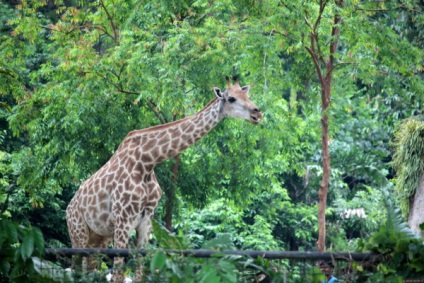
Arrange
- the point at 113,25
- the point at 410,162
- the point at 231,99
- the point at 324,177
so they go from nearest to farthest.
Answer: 1. the point at 231,99
2. the point at 410,162
3. the point at 324,177
4. the point at 113,25

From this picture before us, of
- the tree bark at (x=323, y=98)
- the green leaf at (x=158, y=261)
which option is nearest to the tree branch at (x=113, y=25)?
the tree bark at (x=323, y=98)

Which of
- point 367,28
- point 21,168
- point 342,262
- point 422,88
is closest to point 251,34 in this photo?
point 367,28

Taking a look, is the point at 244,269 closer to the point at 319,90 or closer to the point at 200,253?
the point at 200,253

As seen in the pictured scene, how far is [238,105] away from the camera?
454 inches

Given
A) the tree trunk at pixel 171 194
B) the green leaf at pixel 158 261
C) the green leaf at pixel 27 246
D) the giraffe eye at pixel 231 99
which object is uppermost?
the giraffe eye at pixel 231 99

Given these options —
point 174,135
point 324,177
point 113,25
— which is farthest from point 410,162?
point 113,25

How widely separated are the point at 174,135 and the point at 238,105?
0.91 meters

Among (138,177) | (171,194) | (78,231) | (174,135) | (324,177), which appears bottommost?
(171,194)

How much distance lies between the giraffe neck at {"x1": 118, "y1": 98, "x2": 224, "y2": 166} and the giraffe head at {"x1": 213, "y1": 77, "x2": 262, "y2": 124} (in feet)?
0.34

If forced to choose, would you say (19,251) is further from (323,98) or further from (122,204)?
(323,98)

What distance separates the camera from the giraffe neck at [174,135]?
37.9 ft

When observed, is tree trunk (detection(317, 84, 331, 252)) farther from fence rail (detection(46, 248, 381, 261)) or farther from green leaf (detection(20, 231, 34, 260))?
green leaf (detection(20, 231, 34, 260))

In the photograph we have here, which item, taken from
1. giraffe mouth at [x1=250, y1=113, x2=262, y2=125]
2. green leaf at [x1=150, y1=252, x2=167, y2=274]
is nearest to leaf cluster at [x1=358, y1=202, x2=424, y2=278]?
green leaf at [x1=150, y1=252, x2=167, y2=274]

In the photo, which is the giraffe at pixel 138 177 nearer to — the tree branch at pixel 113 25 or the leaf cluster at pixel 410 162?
the leaf cluster at pixel 410 162
